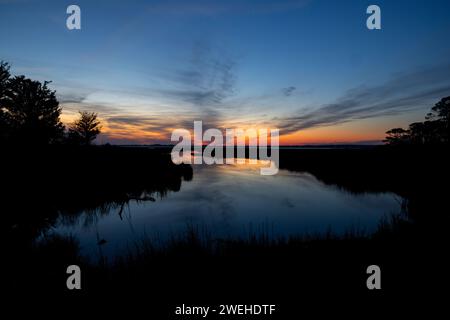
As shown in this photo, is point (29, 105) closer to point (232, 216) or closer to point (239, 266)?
point (232, 216)

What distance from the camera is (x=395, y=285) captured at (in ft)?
16.3

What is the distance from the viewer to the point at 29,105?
3450 cm

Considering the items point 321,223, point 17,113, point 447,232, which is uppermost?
point 17,113

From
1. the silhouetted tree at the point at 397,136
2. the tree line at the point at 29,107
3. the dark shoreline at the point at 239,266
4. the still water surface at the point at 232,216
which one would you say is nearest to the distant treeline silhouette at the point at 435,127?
the silhouetted tree at the point at 397,136

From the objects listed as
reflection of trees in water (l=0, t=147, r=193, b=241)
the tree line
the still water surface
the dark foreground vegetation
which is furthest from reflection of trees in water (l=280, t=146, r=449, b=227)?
the tree line

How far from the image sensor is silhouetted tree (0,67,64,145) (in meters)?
31.1

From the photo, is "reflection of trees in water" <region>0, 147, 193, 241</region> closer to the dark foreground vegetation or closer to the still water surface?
the dark foreground vegetation

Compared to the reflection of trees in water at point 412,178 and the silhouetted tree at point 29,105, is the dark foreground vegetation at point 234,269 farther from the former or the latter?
the silhouetted tree at point 29,105

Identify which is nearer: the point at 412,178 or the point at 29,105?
the point at 412,178

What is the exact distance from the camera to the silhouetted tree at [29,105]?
3109cm

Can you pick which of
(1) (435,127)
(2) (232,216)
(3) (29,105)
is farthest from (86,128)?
(1) (435,127)

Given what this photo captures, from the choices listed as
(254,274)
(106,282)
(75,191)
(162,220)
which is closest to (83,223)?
(162,220)
